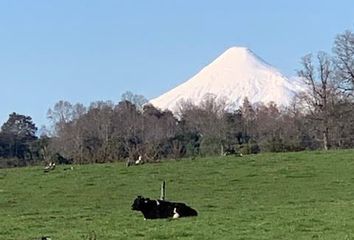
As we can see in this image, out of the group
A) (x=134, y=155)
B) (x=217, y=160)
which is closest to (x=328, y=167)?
(x=217, y=160)

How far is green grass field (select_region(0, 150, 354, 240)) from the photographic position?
55.7 ft

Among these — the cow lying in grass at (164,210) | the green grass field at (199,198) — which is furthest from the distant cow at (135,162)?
the cow lying in grass at (164,210)

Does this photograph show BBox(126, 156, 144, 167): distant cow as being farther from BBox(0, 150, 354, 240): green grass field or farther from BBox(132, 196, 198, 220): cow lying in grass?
BBox(132, 196, 198, 220): cow lying in grass

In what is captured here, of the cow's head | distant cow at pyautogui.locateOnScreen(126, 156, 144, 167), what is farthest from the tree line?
the cow's head

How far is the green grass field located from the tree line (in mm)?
8106

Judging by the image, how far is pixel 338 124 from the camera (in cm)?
6962

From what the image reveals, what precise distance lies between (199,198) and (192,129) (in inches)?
2213

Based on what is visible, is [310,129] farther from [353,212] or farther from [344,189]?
[353,212]

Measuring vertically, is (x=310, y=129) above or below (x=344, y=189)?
above

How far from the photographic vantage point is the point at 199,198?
30016 millimetres

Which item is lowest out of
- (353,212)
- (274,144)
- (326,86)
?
(353,212)

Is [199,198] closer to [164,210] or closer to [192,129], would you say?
[164,210]

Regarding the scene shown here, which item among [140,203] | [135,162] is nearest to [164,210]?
[140,203]

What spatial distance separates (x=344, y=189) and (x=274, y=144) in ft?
79.8
